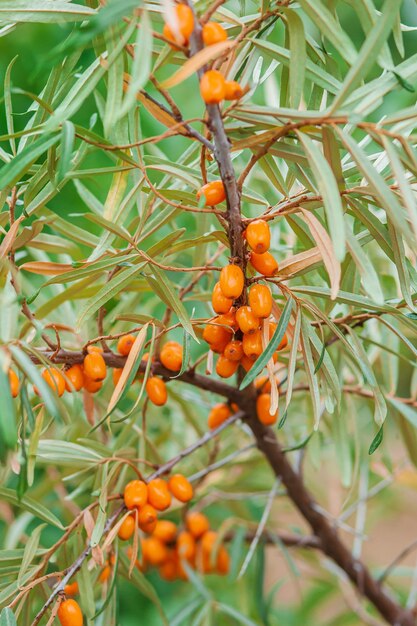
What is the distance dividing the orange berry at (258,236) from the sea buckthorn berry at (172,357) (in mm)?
171

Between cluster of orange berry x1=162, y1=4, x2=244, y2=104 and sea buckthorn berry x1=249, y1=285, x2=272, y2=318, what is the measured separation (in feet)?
0.42

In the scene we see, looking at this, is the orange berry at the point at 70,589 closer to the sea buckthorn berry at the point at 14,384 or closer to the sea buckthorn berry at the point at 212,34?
the sea buckthorn berry at the point at 14,384

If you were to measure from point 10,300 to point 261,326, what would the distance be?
0.19 meters

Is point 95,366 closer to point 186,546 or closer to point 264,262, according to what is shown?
point 264,262

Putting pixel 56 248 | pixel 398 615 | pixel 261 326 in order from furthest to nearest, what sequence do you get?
pixel 398 615 → pixel 56 248 → pixel 261 326

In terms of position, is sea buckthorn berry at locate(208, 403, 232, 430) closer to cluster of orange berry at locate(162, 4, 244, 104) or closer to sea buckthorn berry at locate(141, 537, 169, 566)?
sea buckthorn berry at locate(141, 537, 169, 566)

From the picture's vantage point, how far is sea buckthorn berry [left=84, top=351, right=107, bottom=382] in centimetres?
51

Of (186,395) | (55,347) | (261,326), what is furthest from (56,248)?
(186,395)

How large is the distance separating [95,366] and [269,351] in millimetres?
146

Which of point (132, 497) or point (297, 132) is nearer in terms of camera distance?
point (297, 132)

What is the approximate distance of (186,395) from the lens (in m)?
0.89

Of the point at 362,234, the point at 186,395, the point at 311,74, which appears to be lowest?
the point at 186,395

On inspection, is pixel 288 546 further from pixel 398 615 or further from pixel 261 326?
pixel 261 326

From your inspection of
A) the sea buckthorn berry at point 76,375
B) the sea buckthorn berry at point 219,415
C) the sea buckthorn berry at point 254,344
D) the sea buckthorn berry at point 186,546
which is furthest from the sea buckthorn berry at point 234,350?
the sea buckthorn berry at point 186,546
